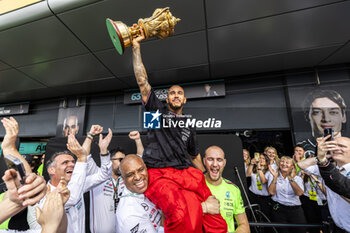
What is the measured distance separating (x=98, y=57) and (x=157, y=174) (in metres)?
2.36

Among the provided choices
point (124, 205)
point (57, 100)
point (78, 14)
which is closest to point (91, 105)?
point (57, 100)

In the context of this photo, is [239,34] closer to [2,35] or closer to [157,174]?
[157,174]

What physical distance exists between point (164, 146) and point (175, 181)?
30 centimetres

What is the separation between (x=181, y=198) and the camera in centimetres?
99

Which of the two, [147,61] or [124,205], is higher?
[147,61]

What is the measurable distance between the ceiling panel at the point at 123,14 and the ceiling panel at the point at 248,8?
0.15 m

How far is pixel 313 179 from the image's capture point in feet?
8.21

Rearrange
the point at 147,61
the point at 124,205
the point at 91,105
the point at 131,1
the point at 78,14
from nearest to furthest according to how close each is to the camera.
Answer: the point at 124,205, the point at 131,1, the point at 78,14, the point at 147,61, the point at 91,105

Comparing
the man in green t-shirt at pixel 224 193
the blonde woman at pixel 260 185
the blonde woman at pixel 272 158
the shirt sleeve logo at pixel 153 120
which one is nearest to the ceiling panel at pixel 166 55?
the shirt sleeve logo at pixel 153 120

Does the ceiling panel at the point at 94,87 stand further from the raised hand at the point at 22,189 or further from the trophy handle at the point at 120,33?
the raised hand at the point at 22,189

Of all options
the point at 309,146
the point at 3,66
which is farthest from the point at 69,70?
the point at 309,146

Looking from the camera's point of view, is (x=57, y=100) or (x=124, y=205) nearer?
(x=124, y=205)

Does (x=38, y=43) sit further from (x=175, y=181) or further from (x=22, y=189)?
(x=175, y=181)

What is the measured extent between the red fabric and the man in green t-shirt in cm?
44
